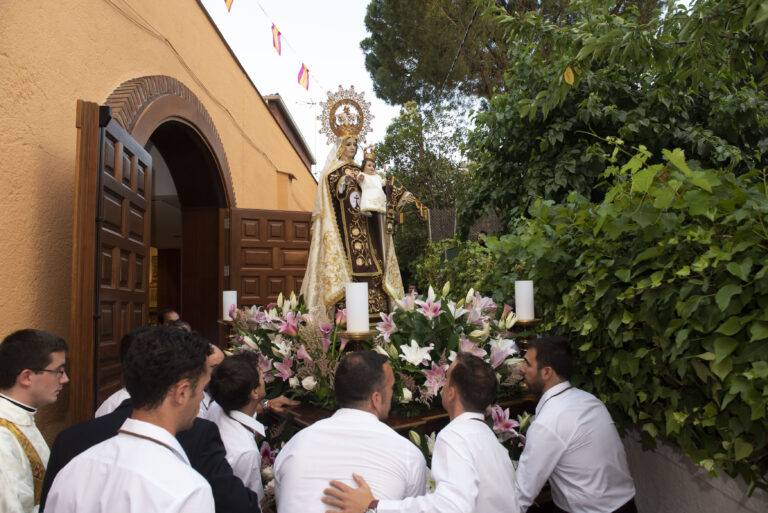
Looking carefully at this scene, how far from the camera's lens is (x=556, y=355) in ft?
7.42

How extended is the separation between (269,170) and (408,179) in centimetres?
496

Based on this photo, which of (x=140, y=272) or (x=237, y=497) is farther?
(x=140, y=272)

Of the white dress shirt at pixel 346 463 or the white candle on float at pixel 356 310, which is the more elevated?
the white candle on float at pixel 356 310

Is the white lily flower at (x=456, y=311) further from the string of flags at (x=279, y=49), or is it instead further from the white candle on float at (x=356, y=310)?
the string of flags at (x=279, y=49)

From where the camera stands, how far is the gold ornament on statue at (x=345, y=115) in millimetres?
4805

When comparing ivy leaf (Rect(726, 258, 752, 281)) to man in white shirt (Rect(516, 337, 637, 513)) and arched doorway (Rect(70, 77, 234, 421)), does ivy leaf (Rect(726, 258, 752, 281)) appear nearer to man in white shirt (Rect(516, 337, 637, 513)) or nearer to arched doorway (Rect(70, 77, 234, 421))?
man in white shirt (Rect(516, 337, 637, 513))

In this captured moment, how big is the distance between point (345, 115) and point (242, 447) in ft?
11.4

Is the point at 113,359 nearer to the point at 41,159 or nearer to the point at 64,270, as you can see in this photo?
the point at 64,270

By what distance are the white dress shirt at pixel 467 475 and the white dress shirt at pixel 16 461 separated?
1.12 meters

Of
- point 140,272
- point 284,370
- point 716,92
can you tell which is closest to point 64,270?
point 140,272

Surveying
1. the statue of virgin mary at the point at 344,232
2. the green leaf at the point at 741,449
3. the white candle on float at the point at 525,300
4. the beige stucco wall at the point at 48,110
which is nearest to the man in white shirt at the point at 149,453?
the green leaf at the point at 741,449

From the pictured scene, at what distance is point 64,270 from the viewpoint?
10.8ft

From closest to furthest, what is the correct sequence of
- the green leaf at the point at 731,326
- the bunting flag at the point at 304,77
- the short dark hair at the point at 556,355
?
the green leaf at the point at 731,326
the short dark hair at the point at 556,355
the bunting flag at the point at 304,77

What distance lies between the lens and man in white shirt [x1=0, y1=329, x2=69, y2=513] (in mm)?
1805
